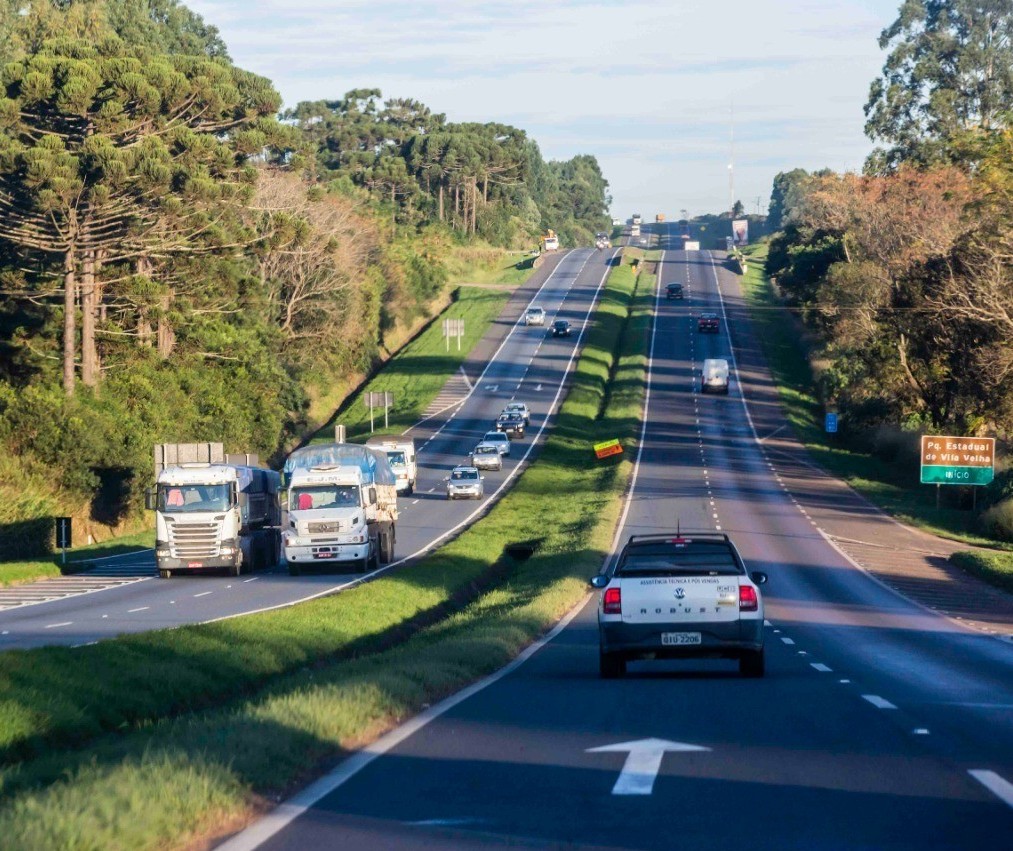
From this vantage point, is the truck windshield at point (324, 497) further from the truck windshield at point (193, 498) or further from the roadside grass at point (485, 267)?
the roadside grass at point (485, 267)

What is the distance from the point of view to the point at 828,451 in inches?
3108

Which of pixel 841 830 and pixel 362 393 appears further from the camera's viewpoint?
pixel 362 393

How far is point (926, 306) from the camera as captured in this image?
58.8 metres

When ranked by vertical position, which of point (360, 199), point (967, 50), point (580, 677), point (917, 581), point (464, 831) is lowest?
point (917, 581)

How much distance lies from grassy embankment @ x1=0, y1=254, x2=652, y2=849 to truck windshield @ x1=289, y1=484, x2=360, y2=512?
8.70 feet

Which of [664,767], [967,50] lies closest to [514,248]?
[967,50]

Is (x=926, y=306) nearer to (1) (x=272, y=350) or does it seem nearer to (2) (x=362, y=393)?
(1) (x=272, y=350)

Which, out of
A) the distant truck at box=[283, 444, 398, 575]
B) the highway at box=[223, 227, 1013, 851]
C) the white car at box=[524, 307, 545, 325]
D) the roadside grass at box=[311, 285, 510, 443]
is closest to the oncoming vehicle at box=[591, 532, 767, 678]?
the highway at box=[223, 227, 1013, 851]

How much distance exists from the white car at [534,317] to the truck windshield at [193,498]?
271 feet

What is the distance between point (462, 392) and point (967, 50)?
47.2 m

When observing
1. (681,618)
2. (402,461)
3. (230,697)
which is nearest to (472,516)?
(402,461)

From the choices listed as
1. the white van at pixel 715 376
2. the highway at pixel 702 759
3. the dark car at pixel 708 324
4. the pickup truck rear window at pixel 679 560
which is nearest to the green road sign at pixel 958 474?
the highway at pixel 702 759

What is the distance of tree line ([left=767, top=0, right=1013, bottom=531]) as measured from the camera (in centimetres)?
5562

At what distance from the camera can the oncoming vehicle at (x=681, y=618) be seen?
16.6 meters
